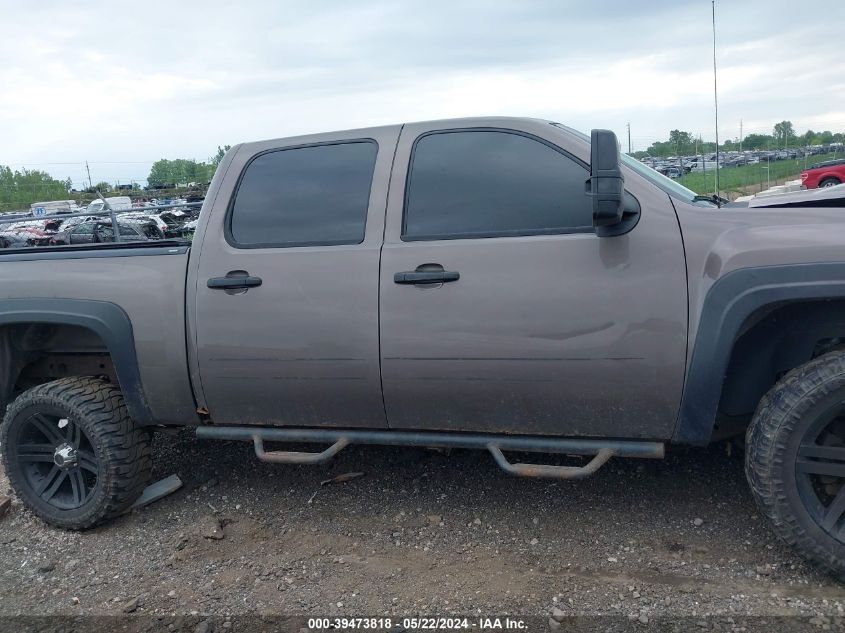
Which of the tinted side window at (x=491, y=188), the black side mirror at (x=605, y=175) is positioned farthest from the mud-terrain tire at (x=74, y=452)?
the black side mirror at (x=605, y=175)

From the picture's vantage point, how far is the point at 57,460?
4.02 m

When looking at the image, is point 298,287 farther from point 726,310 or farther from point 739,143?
point 739,143

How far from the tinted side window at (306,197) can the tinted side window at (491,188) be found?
0.89 feet

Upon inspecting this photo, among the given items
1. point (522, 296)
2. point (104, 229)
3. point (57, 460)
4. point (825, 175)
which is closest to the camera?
point (522, 296)

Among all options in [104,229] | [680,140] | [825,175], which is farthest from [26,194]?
[825,175]

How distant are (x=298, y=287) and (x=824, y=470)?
90.9 inches

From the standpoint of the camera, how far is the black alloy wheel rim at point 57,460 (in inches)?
159

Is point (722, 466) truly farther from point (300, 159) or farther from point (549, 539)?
point (300, 159)

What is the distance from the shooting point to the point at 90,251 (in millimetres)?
4020

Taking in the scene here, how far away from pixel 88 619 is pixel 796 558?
2.99 metres

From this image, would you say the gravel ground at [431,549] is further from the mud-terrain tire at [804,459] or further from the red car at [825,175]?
the red car at [825,175]

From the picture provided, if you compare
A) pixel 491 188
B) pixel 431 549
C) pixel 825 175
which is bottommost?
pixel 431 549

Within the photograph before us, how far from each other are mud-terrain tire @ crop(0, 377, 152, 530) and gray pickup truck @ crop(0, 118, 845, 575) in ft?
0.04

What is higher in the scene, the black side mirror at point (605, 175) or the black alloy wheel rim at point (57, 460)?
the black side mirror at point (605, 175)
